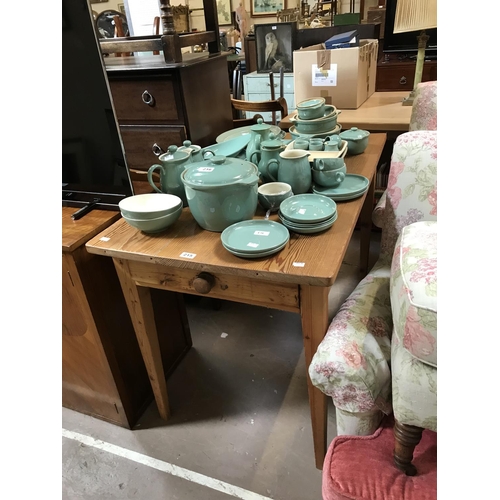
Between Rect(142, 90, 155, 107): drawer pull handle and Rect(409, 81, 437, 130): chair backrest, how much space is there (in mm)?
999

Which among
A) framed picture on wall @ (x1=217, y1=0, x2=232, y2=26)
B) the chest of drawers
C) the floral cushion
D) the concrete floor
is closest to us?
the floral cushion

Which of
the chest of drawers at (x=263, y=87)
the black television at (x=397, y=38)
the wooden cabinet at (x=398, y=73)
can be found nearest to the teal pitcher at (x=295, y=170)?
the wooden cabinet at (x=398, y=73)

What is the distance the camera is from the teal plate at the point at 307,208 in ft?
3.16

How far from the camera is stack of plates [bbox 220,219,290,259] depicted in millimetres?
882

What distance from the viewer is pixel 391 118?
1.80 meters

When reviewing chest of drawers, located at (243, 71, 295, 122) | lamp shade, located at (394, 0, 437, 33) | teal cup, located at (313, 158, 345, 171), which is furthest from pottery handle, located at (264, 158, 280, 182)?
chest of drawers, located at (243, 71, 295, 122)

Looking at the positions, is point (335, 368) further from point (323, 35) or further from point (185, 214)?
point (323, 35)

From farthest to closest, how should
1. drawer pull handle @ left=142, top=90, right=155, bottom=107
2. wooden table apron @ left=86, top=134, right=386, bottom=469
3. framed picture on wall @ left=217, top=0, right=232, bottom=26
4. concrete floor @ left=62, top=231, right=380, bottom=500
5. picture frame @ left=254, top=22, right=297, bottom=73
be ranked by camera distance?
framed picture on wall @ left=217, top=0, right=232, bottom=26 < picture frame @ left=254, top=22, right=297, bottom=73 < drawer pull handle @ left=142, top=90, right=155, bottom=107 < concrete floor @ left=62, top=231, right=380, bottom=500 < wooden table apron @ left=86, top=134, right=386, bottom=469

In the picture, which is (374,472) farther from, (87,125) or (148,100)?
(148,100)

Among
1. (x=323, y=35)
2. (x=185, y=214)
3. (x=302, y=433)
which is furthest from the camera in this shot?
(x=323, y=35)

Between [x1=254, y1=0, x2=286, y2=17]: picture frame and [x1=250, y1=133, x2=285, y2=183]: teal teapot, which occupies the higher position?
[x1=254, y1=0, x2=286, y2=17]: picture frame

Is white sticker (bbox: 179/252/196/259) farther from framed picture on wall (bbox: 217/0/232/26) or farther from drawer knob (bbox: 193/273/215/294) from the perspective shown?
framed picture on wall (bbox: 217/0/232/26)
